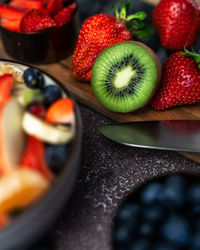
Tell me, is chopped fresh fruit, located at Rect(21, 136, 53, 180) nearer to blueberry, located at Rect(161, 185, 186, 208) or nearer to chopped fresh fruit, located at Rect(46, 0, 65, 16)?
blueberry, located at Rect(161, 185, 186, 208)

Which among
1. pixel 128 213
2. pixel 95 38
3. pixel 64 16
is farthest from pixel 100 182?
pixel 64 16

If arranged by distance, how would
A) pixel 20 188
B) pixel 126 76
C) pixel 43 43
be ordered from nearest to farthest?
pixel 20 188 → pixel 126 76 → pixel 43 43

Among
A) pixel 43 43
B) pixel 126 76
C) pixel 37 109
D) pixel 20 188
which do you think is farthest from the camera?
pixel 43 43

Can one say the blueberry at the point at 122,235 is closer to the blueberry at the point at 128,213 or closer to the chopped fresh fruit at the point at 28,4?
the blueberry at the point at 128,213

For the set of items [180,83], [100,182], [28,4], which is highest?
[28,4]

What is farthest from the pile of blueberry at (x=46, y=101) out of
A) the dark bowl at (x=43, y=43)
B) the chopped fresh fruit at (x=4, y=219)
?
the dark bowl at (x=43, y=43)

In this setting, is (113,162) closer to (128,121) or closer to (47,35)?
(128,121)

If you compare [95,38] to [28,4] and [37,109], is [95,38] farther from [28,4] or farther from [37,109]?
[37,109]
